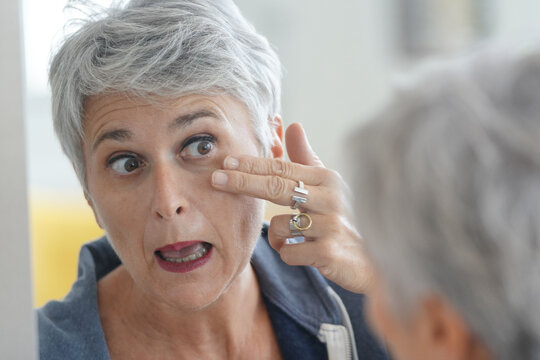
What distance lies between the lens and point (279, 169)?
3.78 ft

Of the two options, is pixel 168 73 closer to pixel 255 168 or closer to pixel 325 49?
pixel 255 168

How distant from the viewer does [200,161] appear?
44.4 inches

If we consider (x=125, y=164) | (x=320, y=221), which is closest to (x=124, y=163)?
(x=125, y=164)

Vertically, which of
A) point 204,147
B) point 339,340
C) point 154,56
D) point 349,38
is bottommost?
point 339,340

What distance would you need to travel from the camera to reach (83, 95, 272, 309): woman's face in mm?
1085

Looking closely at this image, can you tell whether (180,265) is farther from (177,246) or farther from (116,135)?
(116,135)

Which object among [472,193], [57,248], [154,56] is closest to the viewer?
[472,193]

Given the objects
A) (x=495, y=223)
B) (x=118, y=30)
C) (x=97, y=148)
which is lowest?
(x=495, y=223)

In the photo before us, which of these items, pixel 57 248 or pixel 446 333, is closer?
pixel 446 333

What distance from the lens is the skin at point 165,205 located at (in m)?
1.09

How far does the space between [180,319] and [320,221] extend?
0.35 metres

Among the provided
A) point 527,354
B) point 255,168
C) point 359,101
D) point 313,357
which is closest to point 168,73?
point 255,168

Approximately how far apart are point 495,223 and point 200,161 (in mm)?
690

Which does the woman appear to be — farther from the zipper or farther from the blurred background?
the blurred background
